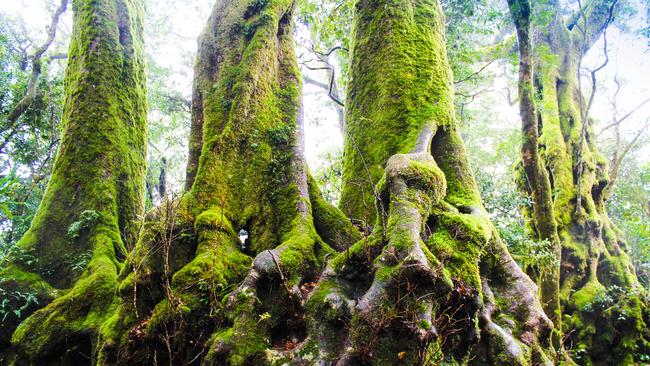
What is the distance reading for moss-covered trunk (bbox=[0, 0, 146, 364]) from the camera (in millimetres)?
4113

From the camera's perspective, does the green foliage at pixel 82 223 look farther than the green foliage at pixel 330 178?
No

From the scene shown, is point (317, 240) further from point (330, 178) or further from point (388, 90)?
point (330, 178)

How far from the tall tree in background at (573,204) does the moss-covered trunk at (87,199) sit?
19.8 ft

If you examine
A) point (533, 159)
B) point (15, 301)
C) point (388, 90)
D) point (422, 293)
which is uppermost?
point (388, 90)

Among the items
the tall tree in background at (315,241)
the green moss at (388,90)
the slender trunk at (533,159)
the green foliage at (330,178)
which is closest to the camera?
the tall tree in background at (315,241)

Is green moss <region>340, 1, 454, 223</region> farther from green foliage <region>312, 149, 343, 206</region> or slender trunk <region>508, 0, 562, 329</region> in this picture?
green foliage <region>312, 149, 343, 206</region>

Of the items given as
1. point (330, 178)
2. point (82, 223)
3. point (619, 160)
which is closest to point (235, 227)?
point (82, 223)

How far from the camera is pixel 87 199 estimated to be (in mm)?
5461

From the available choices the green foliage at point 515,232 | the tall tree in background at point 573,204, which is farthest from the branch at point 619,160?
the green foliage at point 515,232

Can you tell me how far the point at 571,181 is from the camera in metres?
9.16

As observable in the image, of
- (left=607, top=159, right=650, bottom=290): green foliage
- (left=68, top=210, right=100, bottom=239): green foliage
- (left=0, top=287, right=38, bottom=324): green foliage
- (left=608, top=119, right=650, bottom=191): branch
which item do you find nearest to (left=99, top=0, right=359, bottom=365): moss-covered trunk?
(left=68, top=210, right=100, bottom=239): green foliage

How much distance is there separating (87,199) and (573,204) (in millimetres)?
10164

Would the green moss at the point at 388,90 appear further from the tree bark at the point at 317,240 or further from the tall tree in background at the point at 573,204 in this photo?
the tall tree in background at the point at 573,204

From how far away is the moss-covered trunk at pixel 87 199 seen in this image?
4113 mm
